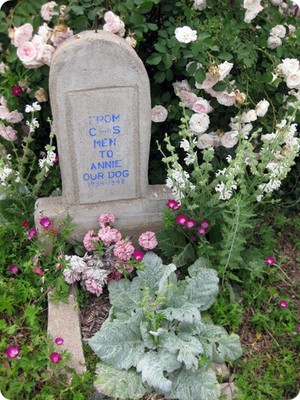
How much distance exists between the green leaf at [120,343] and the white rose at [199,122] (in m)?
1.10

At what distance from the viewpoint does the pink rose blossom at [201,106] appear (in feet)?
9.98

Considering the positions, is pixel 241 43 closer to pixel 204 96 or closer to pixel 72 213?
pixel 204 96

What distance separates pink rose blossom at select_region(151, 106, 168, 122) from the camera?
10.6 ft

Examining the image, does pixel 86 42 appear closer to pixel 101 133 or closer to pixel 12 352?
pixel 101 133

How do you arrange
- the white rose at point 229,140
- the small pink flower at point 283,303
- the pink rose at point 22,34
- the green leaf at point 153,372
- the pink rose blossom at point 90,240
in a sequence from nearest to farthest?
the green leaf at point 153,372, the pink rose at point 22,34, the small pink flower at point 283,303, the pink rose blossom at point 90,240, the white rose at point 229,140

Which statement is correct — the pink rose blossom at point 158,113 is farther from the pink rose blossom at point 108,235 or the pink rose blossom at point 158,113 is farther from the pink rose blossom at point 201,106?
the pink rose blossom at point 108,235

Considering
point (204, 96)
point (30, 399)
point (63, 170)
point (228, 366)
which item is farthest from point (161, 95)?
point (30, 399)

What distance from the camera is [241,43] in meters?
3.08

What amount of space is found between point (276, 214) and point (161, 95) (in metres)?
1.12

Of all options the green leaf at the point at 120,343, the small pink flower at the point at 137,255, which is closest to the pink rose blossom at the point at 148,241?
the small pink flower at the point at 137,255

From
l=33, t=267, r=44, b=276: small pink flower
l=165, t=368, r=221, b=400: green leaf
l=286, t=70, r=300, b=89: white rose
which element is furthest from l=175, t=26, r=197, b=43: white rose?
l=165, t=368, r=221, b=400: green leaf

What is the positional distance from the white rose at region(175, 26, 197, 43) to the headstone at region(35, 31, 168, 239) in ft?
0.97

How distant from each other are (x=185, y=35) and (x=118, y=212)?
3.54 feet

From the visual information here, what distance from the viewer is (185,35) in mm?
2877
